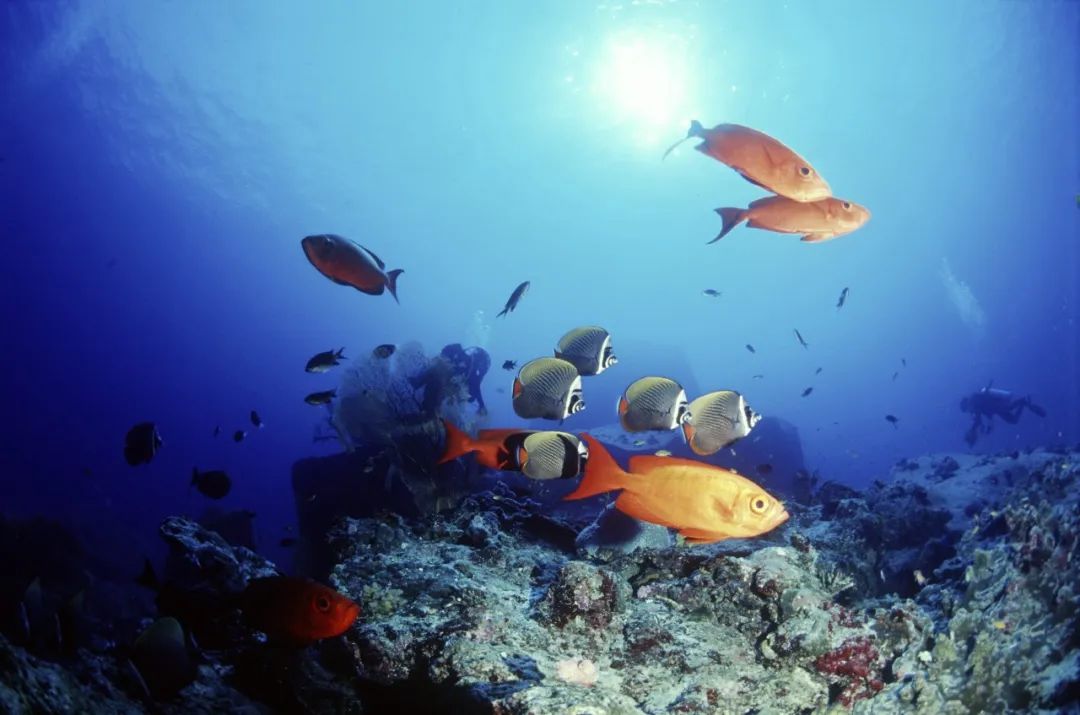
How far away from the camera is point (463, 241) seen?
8869 centimetres

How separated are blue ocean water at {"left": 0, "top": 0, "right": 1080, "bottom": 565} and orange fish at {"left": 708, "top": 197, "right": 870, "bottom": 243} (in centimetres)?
949

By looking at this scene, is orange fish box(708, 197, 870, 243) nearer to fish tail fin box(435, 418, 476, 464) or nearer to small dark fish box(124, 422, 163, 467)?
fish tail fin box(435, 418, 476, 464)

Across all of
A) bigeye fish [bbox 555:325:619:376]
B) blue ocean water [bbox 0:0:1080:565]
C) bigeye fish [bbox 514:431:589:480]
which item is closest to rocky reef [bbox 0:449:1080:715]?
bigeye fish [bbox 514:431:589:480]

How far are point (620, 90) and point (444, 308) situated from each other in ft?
311

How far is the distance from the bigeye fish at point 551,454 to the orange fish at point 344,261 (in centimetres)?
181

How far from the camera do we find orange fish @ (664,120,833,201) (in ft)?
8.07

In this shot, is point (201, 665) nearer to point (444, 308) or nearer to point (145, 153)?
point (145, 153)

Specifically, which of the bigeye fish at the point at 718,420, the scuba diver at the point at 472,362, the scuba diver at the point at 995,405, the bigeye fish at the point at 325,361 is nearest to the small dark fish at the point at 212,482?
the bigeye fish at the point at 325,361

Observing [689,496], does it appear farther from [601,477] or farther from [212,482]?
[212,482]

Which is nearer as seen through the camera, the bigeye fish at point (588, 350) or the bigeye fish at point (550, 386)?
the bigeye fish at point (550, 386)

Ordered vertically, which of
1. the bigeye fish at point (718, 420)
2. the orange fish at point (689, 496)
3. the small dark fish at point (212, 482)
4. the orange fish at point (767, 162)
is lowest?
the orange fish at point (689, 496)

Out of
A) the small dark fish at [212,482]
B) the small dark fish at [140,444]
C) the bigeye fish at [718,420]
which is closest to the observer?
the bigeye fish at [718,420]

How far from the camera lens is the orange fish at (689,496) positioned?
7.18ft

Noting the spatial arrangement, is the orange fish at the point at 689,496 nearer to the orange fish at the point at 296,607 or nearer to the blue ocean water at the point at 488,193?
the orange fish at the point at 296,607
